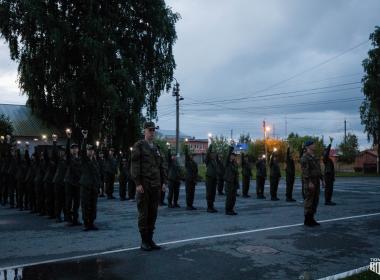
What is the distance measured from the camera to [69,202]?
11.2 metres

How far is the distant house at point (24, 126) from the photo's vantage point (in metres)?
42.6

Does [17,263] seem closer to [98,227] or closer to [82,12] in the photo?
[98,227]

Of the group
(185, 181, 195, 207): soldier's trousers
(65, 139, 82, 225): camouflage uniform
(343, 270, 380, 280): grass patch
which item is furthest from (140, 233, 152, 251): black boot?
(185, 181, 195, 207): soldier's trousers

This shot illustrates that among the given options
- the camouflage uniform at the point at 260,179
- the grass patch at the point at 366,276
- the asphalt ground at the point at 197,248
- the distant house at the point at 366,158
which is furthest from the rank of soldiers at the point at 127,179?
the distant house at the point at 366,158

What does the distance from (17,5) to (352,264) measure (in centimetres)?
2648

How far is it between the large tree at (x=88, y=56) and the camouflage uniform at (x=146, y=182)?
18832mm

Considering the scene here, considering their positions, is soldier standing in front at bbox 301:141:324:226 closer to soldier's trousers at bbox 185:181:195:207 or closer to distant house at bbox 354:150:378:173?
soldier's trousers at bbox 185:181:195:207

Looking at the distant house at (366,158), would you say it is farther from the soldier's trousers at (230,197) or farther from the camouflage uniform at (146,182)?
the camouflage uniform at (146,182)

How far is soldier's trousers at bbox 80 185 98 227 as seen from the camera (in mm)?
10000

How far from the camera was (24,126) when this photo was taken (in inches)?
1735

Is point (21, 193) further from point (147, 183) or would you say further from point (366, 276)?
point (366, 276)

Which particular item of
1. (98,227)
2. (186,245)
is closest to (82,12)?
(98,227)

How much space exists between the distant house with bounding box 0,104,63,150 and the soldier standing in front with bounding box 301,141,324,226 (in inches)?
1337

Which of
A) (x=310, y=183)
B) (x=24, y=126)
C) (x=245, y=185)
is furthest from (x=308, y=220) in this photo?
(x=24, y=126)
